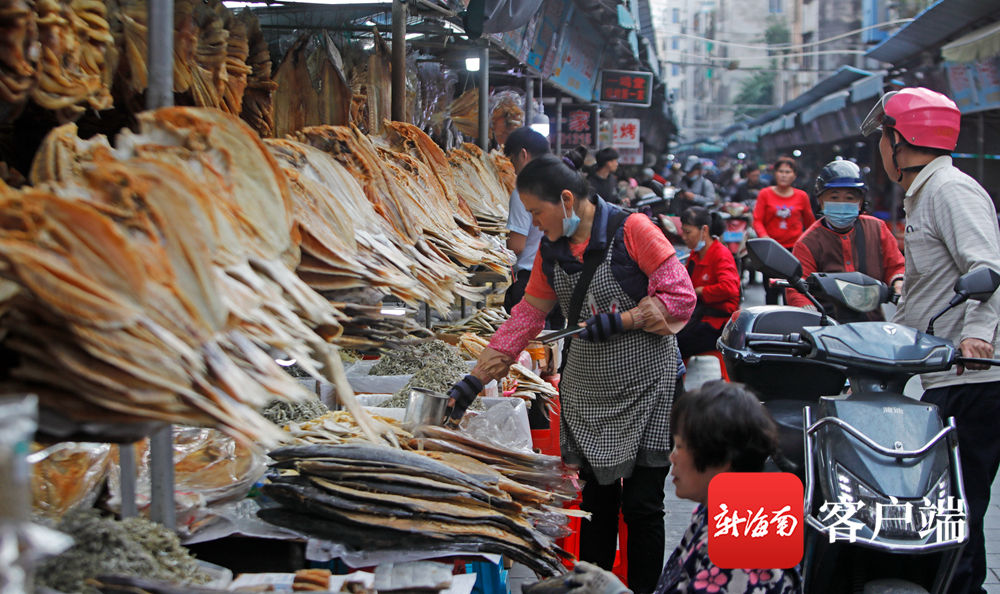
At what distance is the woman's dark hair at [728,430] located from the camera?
218 cm

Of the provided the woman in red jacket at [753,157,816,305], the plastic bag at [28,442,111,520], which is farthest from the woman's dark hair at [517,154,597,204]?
the woman in red jacket at [753,157,816,305]

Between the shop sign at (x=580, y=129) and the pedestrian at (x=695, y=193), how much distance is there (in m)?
1.62

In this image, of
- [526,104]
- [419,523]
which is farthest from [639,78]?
[419,523]

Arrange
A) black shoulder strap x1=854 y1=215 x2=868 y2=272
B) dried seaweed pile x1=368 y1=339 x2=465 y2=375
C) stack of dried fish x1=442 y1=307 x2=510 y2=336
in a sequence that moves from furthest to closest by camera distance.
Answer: stack of dried fish x1=442 y1=307 x2=510 y2=336
black shoulder strap x1=854 y1=215 x2=868 y2=272
dried seaweed pile x1=368 y1=339 x2=465 y2=375

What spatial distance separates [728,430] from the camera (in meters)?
2.18

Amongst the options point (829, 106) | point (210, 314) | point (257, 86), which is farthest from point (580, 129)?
point (210, 314)

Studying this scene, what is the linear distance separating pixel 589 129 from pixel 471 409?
11.0 m

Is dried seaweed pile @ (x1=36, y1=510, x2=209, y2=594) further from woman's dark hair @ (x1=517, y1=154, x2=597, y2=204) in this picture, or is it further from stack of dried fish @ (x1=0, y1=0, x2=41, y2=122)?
woman's dark hair @ (x1=517, y1=154, x2=597, y2=204)

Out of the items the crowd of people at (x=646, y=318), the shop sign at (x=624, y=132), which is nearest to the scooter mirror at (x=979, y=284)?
the crowd of people at (x=646, y=318)

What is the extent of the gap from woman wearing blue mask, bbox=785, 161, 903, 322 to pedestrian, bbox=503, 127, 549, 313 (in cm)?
161

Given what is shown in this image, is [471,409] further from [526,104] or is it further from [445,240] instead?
[526,104]

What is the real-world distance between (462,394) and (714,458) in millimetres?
1290

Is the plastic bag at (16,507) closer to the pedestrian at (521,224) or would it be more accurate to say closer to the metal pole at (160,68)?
Result: the metal pole at (160,68)

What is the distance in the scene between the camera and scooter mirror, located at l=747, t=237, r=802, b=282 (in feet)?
10.8
